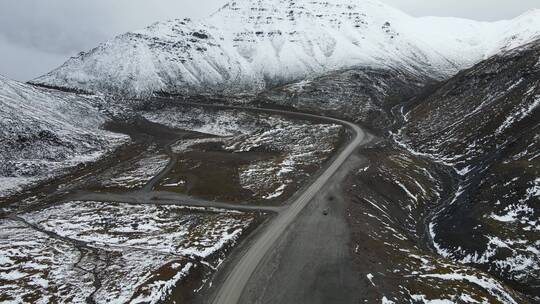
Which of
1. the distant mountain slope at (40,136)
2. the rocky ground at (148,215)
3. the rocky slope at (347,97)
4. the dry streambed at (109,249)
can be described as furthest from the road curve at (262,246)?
the rocky slope at (347,97)

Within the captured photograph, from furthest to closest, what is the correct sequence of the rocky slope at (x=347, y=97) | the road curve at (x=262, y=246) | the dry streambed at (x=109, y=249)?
the rocky slope at (x=347, y=97) → the dry streambed at (x=109, y=249) → the road curve at (x=262, y=246)

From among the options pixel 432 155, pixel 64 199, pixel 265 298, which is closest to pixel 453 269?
pixel 265 298

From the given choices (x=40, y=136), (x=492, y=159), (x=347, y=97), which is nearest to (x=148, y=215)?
(x=492, y=159)

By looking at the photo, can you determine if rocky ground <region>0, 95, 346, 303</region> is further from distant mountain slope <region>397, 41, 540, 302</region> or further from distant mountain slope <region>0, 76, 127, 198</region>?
distant mountain slope <region>397, 41, 540, 302</region>

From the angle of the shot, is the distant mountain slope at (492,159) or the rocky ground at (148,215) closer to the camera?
the rocky ground at (148,215)

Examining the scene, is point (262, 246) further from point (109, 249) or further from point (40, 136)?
point (40, 136)

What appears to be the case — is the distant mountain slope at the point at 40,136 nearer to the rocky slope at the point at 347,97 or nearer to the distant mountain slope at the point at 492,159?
the rocky slope at the point at 347,97
